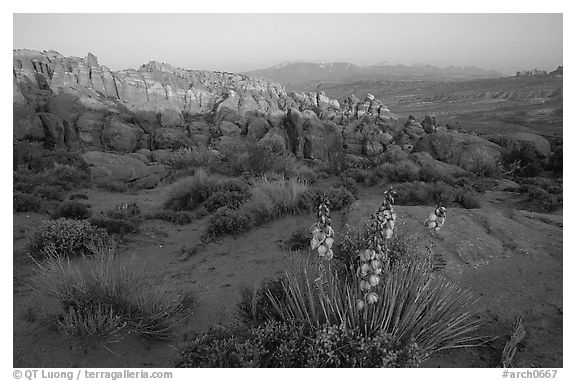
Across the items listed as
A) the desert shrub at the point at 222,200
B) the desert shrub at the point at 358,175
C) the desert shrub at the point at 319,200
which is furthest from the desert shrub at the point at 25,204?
the desert shrub at the point at 358,175

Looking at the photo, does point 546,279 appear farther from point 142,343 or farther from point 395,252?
point 142,343

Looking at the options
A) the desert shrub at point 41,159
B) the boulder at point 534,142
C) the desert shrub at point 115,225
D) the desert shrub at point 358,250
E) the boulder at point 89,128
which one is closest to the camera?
the desert shrub at point 358,250

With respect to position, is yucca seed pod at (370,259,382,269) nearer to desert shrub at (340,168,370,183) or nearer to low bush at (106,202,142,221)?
low bush at (106,202,142,221)

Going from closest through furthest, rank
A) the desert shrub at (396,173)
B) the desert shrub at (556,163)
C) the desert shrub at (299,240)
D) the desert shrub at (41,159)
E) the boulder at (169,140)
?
the desert shrub at (299,240) → the desert shrub at (396,173) → the desert shrub at (41,159) → the desert shrub at (556,163) → the boulder at (169,140)

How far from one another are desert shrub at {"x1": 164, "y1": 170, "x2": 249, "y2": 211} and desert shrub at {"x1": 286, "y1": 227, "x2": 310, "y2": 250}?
3.03 meters

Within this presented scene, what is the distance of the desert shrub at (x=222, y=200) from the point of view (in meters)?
8.45

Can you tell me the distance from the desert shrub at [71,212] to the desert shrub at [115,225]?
2.82 ft

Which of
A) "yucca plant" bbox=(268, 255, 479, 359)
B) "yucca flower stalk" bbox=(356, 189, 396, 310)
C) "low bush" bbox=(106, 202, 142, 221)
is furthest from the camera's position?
"low bush" bbox=(106, 202, 142, 221)

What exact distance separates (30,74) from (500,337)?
2398 inches

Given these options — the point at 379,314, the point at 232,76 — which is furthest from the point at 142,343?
the point at 232,76

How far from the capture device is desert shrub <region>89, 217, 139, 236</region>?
7194 mm

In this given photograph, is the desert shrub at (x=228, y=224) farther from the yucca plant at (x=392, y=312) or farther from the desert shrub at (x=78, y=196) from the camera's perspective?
the desert shrub at (x=78, y=196)

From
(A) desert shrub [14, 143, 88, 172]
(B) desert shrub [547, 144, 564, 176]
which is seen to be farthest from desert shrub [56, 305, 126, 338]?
(B) desert shrub [547, 144, 564, 176]

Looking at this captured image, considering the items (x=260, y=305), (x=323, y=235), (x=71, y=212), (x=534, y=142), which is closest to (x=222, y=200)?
(x=71, y=212)
